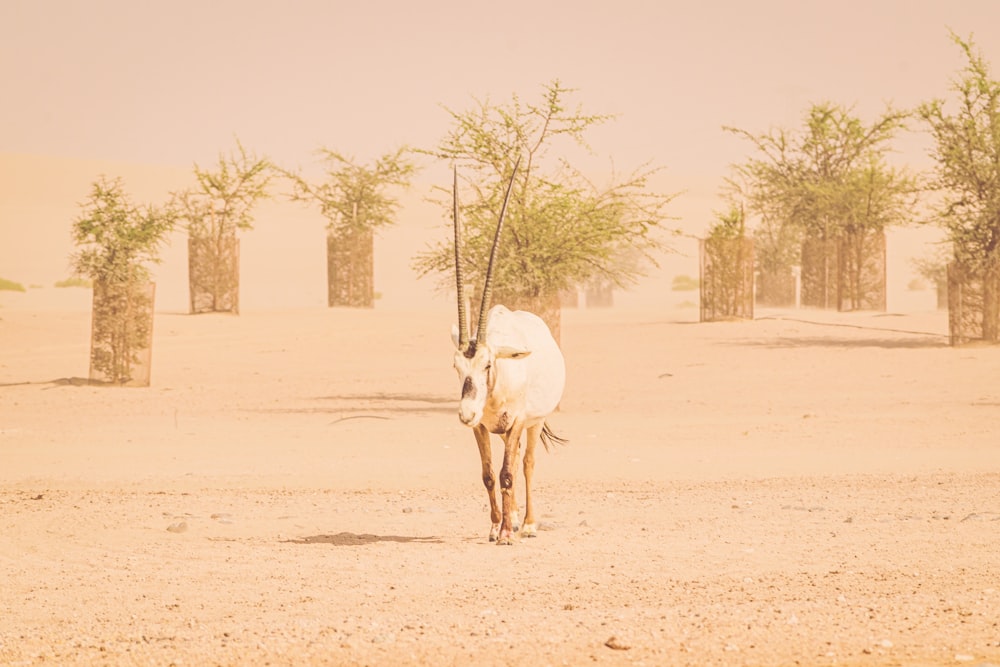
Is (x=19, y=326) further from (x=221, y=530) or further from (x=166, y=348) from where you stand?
(x=221, y=530)

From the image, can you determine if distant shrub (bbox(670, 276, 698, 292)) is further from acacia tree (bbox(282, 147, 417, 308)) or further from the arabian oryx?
the arabian oryx

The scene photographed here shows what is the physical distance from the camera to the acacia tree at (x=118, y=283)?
22.2 meters

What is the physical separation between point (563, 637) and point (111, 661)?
2062 millimetres

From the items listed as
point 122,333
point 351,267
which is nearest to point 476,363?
point 122,333

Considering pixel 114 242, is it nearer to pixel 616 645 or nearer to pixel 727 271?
pixel 727 271

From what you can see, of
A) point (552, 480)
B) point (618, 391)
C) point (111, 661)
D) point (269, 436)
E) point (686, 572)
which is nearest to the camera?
point (111, 661)

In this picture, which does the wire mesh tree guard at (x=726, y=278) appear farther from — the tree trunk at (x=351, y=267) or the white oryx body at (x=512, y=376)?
the white oryx body at (x=512, y=376)

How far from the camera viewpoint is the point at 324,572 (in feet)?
27.8

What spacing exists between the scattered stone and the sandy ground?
31 millimetres

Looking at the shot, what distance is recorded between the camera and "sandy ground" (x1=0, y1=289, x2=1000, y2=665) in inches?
271

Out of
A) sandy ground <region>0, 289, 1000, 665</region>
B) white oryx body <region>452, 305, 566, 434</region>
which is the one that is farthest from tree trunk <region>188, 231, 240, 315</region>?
white oryx body <region>452, 305, 566, 434</region>

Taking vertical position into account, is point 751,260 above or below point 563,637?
above

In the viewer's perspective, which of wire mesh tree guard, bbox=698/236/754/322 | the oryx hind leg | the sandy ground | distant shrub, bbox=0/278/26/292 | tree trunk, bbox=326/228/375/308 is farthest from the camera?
distant shrub, bbox=0/278/26/292

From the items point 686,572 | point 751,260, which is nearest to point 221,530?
point 686,572
